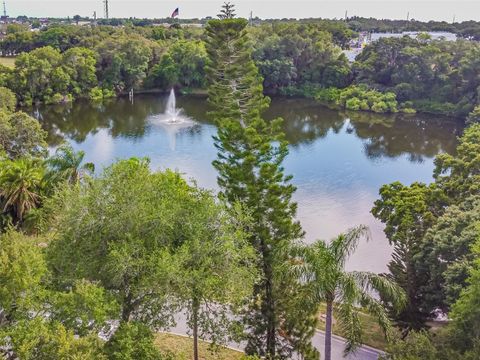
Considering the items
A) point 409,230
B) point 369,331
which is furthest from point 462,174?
point 369,331

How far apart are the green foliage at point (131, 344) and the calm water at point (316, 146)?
11.3 meters

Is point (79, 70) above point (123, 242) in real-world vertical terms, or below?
above

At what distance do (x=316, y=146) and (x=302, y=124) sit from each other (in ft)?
21.9

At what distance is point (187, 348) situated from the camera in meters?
12.5

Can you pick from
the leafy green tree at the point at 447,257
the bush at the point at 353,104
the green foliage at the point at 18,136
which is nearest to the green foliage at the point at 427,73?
the bush at the point at 353,104

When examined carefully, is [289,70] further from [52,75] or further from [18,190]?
[18,190]

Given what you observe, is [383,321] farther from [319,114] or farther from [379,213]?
[319,114]

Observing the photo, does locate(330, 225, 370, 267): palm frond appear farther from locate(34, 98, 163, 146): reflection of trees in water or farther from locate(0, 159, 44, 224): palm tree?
locate(34, 98, 163, 146): reflection of trees in water

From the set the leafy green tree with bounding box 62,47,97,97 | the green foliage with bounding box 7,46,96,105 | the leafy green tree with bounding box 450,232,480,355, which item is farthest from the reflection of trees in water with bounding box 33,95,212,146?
the leafy green tree with bounding box 450,232,480,355

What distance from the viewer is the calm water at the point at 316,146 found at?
907 inches

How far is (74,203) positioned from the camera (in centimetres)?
966

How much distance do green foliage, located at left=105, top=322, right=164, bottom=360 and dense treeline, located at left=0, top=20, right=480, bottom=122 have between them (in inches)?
1395

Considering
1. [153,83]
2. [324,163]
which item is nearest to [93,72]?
[153,83]

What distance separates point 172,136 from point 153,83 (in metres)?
19.4
